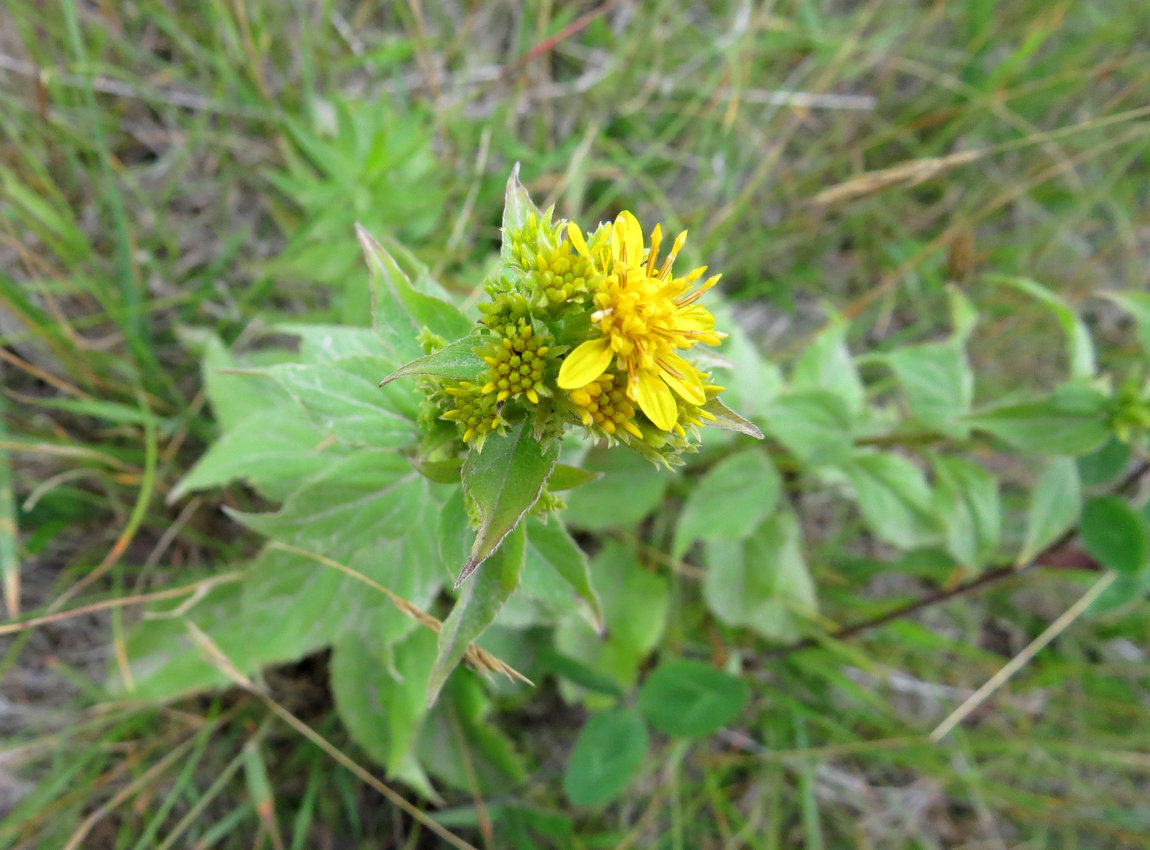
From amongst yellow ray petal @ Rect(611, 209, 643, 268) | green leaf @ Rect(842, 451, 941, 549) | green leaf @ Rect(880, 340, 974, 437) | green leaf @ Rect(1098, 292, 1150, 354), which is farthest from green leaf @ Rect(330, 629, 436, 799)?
green leaf @ Rect(1098, 292, 1150, 354)

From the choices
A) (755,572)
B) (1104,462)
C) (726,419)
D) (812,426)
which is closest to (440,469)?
(726,419)

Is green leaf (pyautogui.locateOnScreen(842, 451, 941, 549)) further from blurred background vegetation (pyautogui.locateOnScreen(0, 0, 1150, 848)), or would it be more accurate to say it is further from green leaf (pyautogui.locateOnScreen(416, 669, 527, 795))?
green leaf (pyautogui.locateOnScreen(416, 669, 527, 795))

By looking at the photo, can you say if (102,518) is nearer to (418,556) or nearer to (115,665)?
(115,665)

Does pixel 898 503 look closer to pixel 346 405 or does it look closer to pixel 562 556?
pixel 562 556

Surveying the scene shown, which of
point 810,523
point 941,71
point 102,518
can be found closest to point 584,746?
point 810,523

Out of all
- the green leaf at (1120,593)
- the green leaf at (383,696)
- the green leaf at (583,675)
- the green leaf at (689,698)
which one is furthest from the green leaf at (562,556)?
the green leaf at (1120,593)

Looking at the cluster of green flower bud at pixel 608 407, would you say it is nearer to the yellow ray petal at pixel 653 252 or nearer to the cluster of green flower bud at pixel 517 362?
the cluster of green flower bud at pixel 517 362
